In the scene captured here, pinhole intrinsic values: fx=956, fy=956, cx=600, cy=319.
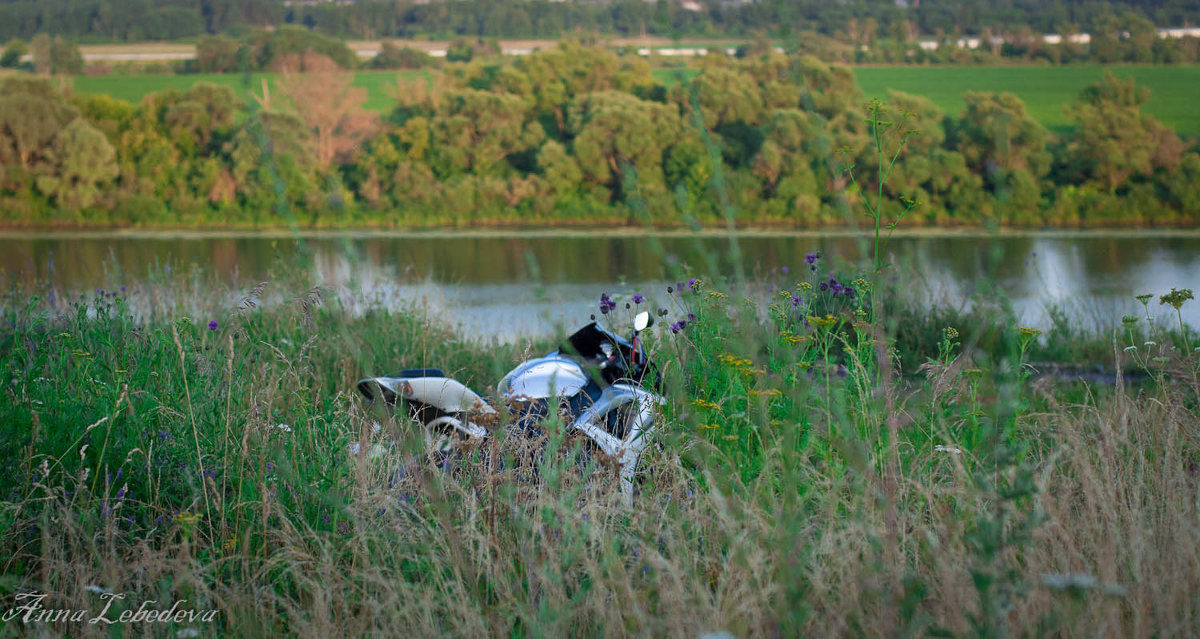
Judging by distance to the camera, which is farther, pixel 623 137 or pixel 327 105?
pixel 327 105

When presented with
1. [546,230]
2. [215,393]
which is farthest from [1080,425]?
[546,230]

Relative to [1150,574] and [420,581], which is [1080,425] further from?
[420,581]

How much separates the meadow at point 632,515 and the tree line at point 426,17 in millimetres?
20835

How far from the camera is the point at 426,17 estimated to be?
2847 centimetres

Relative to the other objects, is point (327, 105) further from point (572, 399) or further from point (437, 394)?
point (572, 399)

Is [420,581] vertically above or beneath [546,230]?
above

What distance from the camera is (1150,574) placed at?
2.10 m

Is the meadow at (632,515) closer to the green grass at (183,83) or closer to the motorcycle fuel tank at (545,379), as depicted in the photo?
the motorcycle fuel tank at (545,379)

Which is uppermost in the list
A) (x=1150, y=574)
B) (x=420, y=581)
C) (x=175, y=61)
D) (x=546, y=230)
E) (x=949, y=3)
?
(x=949, y=3)

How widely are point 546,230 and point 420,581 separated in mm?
14263

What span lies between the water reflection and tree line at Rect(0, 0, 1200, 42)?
31.7 ft
